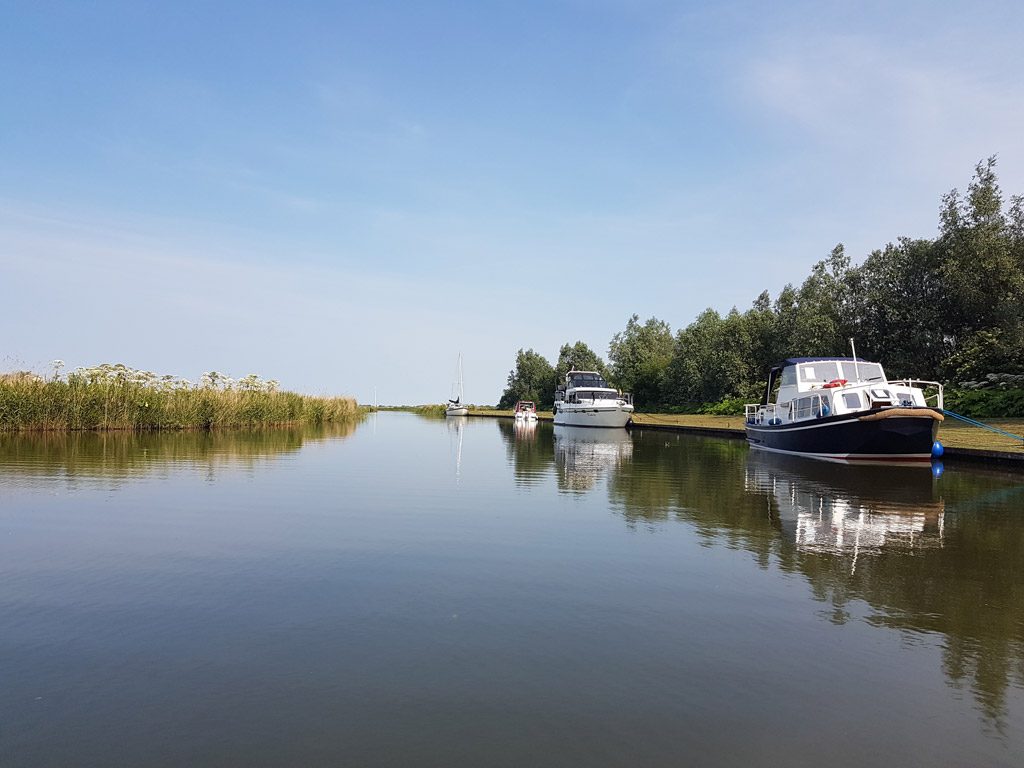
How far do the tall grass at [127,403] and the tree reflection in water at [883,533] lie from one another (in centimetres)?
2170

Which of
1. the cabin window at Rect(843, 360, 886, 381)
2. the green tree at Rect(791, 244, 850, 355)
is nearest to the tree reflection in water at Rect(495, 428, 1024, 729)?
the cabin window at Rect(843, 360, 886, 381)

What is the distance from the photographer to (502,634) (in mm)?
5938

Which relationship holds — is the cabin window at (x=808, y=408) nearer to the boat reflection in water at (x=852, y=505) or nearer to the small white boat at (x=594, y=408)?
the boat reflection in water at (x=852, y=505)

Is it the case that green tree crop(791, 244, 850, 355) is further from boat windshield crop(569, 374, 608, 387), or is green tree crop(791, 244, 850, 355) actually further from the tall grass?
the tall grass

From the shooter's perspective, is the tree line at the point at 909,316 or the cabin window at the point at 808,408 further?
the tree line at the point at 909,316

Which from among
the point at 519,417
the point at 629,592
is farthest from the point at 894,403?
the point at 519,417

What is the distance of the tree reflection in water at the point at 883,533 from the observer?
625 cm

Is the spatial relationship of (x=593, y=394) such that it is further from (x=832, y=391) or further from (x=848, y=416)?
(x=848, y=416)

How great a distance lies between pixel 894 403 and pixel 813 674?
68.8 ft

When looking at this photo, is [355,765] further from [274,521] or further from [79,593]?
[274,521]

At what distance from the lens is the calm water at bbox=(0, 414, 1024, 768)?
161 inches

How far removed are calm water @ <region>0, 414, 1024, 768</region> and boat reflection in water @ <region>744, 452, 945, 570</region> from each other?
148mm

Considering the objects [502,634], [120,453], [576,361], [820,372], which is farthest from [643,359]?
[502,634]

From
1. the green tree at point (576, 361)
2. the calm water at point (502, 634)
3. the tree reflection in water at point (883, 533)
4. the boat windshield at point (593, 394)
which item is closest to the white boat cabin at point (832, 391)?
the tree reflection in water at point (883, 533)
